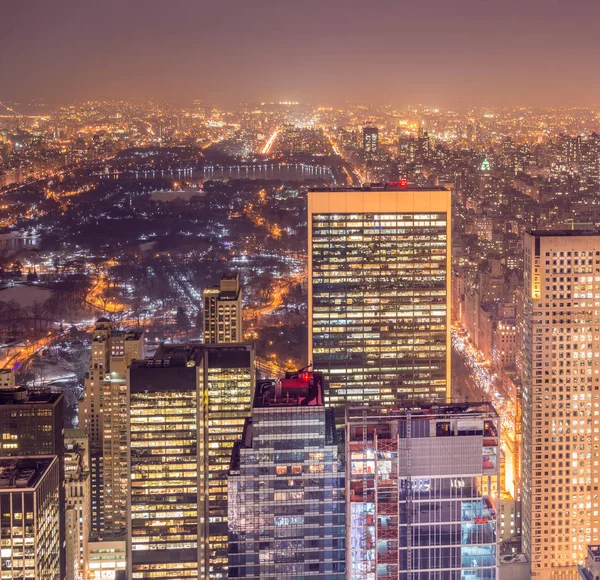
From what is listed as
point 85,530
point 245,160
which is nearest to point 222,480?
point 85,530

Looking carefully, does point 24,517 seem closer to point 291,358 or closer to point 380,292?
point 380,292

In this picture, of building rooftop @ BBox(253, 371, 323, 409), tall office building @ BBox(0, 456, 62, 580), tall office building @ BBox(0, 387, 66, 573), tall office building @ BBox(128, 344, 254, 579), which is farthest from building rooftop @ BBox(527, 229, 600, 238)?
tall office building @ BBox(0, 456, 62, 580)

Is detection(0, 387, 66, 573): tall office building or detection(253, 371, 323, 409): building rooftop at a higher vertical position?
detection(253, 371, 323, 409): building rooftop

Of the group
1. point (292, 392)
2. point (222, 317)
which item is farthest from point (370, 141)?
point (292, 392)

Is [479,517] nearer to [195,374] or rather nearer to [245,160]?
[195,374]

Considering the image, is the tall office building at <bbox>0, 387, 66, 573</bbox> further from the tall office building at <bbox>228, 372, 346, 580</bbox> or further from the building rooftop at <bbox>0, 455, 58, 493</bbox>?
the tall office building at <bbox>228, 372, 346, 580</bbox>

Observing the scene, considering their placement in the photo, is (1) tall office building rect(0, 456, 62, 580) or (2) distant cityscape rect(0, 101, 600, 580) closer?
(2) distant cityscape rect(0, 101, 600, 580)

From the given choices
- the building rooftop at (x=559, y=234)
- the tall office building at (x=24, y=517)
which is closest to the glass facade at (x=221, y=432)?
the tall office building at (x=24, y=517)
